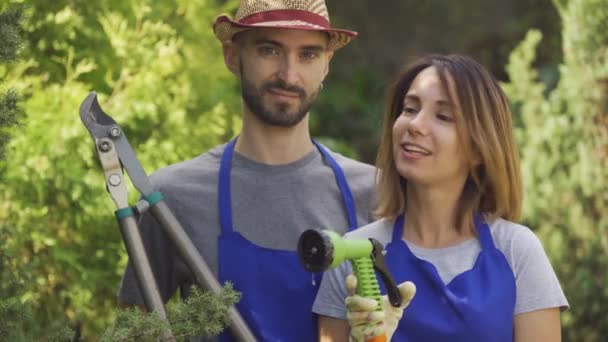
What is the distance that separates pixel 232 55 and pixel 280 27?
0.89 feet

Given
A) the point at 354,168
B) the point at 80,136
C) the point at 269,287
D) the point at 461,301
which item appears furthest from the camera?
the point at 80,136

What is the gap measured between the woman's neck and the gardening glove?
26 centimetres

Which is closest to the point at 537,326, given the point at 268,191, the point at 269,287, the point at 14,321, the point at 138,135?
the point at 269,287

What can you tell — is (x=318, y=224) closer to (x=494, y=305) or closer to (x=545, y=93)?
(x=494, y=305)

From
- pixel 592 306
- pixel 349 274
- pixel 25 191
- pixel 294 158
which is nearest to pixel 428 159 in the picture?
pixel 349 274

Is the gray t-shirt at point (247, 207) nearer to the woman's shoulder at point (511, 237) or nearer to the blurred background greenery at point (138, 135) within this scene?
the blurred background greenery at point (138, 135)

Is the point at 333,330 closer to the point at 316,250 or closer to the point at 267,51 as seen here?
the point at 316,250

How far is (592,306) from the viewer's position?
16.4 ft

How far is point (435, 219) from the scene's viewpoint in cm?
257

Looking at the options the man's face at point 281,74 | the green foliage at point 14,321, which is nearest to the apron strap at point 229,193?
the man's face at point 281,74

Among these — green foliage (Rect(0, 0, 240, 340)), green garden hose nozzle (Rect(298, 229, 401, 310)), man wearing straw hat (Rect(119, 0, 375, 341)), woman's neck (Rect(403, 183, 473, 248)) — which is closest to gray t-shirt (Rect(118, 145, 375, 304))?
man wearing straw hat (Rect(119, 0, 375, 341))

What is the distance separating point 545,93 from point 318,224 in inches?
191

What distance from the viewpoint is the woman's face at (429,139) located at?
2.46 m

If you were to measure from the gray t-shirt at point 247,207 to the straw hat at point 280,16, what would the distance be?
1.20 ft
